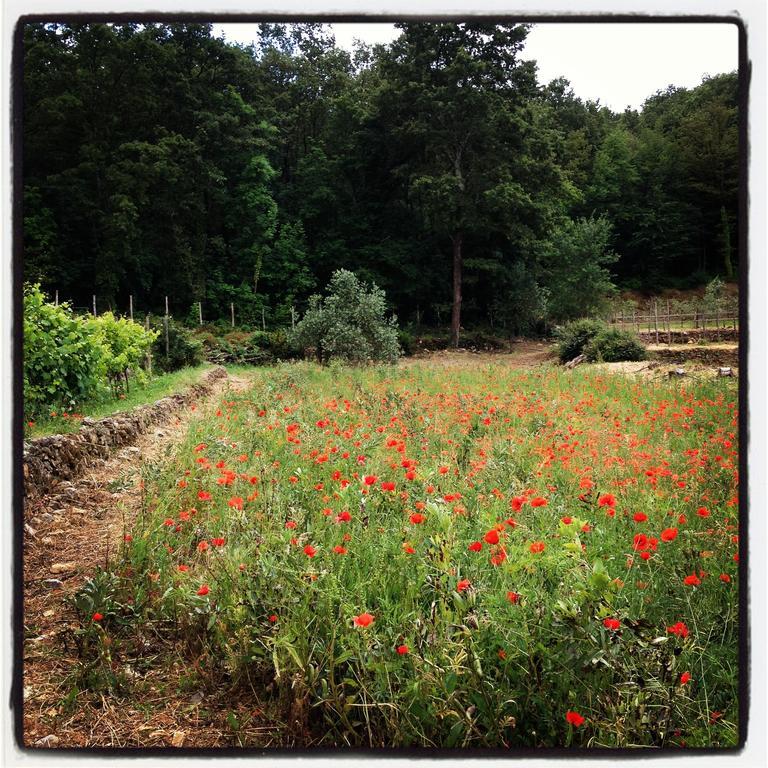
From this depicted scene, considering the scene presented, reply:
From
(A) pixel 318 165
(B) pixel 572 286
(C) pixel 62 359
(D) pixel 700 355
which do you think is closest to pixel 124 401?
(C) pixel 62 359

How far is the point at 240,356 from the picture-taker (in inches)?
201

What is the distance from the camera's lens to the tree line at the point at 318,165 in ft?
8.00

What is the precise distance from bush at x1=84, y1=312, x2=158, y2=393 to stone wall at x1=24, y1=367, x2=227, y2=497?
61cm

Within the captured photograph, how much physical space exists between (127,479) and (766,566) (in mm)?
3130

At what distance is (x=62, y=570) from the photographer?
2348 mm

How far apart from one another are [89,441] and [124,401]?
1.87 m

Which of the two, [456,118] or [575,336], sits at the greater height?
[456,118]

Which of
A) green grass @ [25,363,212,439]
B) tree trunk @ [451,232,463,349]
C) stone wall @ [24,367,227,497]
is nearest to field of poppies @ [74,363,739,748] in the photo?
stone wall @ [24,367,227,497]

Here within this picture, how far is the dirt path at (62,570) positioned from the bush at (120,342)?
1.49 meters

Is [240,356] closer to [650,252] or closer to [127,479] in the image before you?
[127,479]

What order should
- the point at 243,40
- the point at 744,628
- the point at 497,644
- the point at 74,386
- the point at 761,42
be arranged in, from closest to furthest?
1. the point at 497,644
2. the point at 744,628
3. the point at 761,42
4. the point at 243,40
5. the point at 74,386

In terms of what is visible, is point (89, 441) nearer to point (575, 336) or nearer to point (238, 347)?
point (238, 347)

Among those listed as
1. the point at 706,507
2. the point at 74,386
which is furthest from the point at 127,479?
the point at 706,507

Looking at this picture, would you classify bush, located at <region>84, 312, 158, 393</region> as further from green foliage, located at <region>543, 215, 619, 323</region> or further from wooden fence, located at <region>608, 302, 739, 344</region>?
green foliage, located at <region>543, 215, 619, 323</region>
